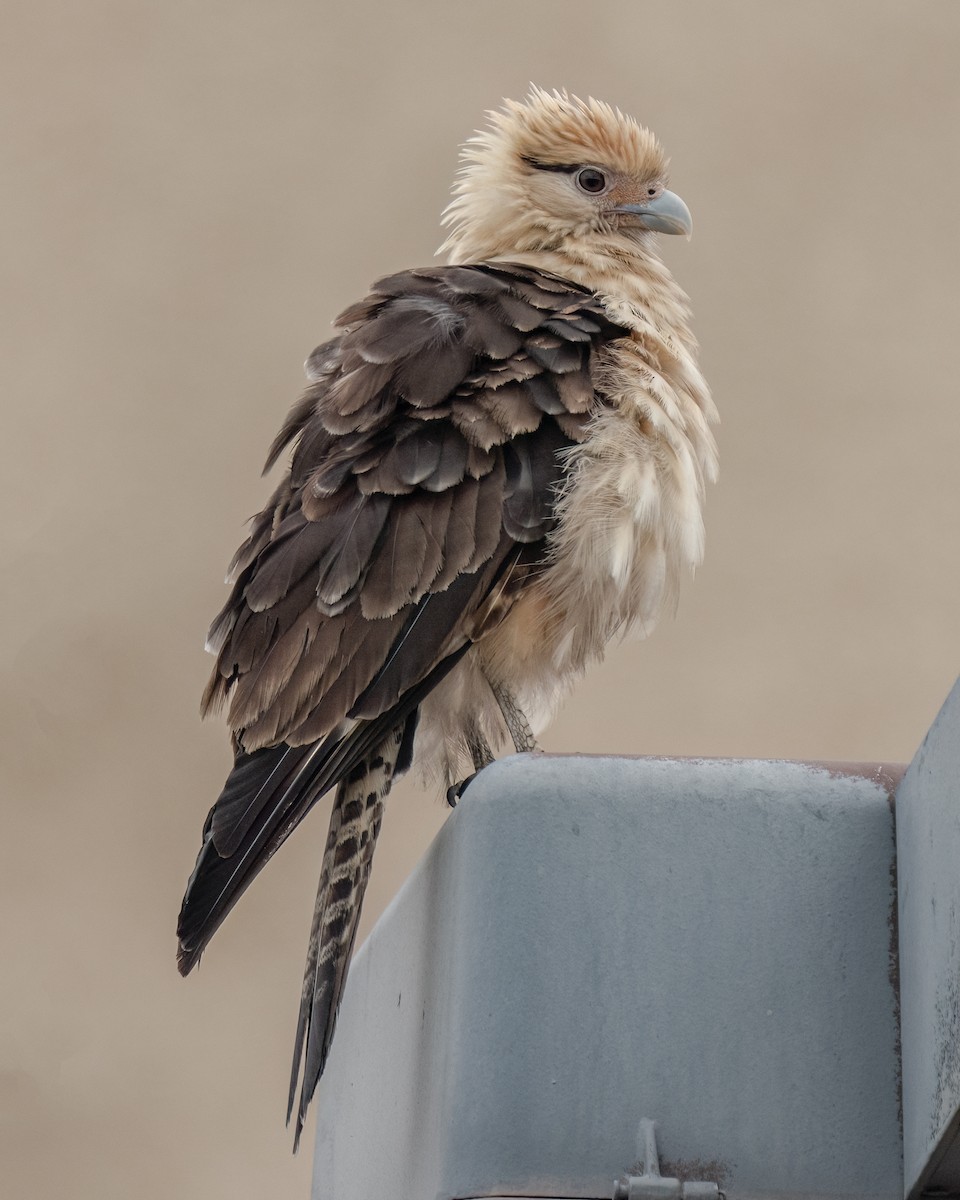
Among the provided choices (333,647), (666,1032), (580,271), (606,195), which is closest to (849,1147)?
(666,1032)

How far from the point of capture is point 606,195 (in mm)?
5641

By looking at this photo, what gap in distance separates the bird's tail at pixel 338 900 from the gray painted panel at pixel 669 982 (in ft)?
2.40

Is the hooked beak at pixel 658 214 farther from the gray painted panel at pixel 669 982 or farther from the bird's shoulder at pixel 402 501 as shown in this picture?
the gray painted panel at pixel 669 982

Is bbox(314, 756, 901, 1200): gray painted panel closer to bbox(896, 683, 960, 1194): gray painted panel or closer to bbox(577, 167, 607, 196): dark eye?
bbox(896, 683, 960, 1194): gray painted panel

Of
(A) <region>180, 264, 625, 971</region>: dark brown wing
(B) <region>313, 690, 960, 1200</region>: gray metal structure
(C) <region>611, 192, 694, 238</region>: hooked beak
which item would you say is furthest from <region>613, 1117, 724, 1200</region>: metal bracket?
(C) <region>611, 192, 694, 238</region>: hooked beak

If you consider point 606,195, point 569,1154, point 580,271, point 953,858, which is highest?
point 606,195

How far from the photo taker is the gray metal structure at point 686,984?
104 inches

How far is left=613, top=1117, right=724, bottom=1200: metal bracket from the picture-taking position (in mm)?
2572

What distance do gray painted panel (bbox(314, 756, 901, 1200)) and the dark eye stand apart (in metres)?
3.18

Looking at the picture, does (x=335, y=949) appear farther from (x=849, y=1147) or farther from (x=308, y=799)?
(x=849, y=1147)

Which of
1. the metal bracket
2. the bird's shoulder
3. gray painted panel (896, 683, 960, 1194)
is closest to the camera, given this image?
gray painted panel (896, 683, 960, 1194)

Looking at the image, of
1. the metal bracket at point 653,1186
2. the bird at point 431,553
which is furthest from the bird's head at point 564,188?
the metal bracket at point 653,1186

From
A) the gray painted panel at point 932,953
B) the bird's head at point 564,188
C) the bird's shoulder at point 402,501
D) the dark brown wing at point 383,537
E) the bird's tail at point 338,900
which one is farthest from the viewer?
the bird's head at point 564,188

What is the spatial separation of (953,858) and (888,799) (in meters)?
0.44
